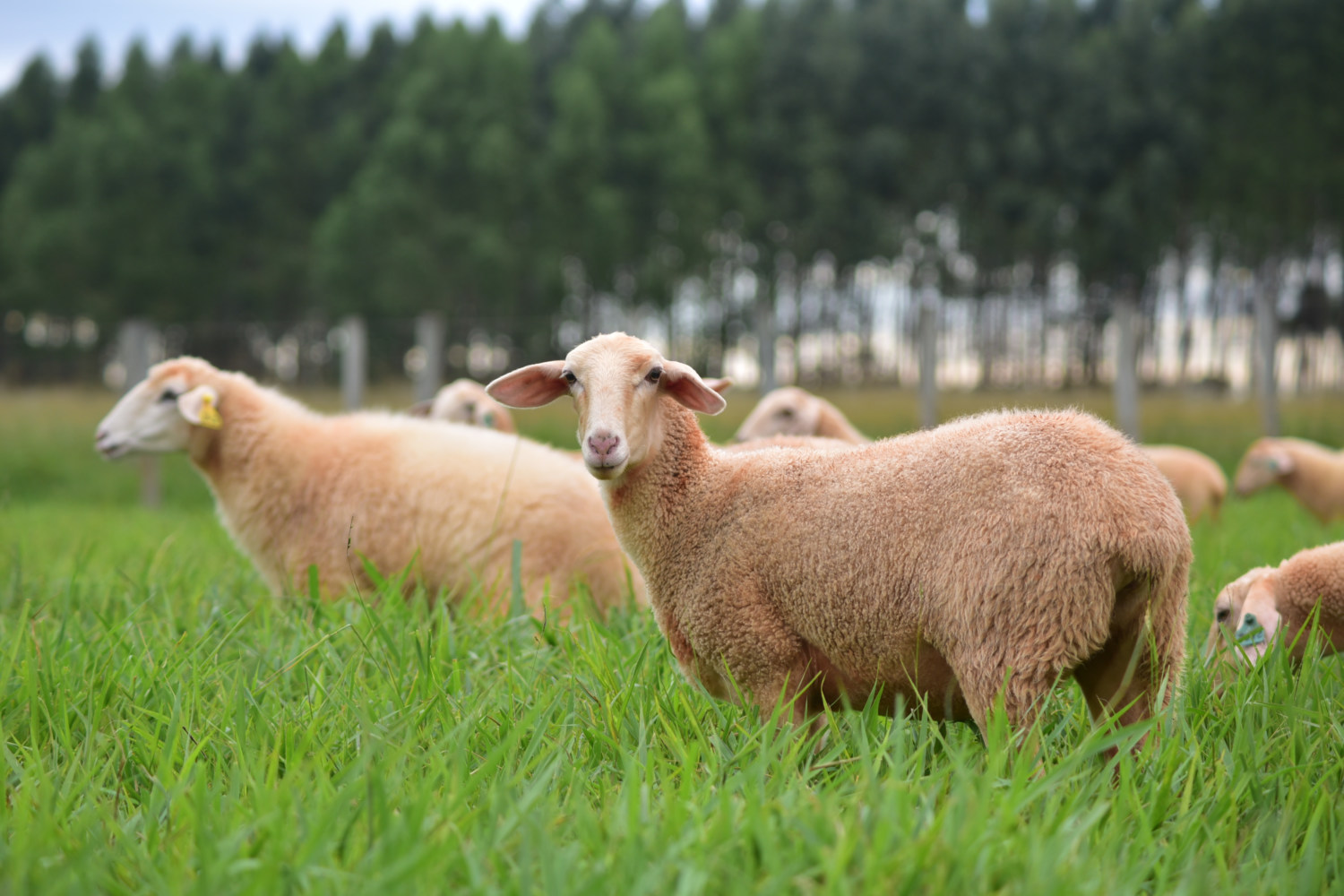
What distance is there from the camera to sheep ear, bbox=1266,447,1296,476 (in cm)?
748

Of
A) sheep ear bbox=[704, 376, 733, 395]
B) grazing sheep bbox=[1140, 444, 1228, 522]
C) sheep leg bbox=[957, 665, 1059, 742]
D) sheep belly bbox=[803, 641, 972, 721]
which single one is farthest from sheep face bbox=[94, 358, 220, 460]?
grazing sheep bbox=[1140, 444, 1228, 522]

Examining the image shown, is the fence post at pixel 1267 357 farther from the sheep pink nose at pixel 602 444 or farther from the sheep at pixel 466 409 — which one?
the sheep pink nose at pixel 602 444

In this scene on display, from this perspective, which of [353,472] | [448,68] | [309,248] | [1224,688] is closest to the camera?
[1224,688]

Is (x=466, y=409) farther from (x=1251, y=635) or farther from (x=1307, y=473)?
(x=1307, y=473)

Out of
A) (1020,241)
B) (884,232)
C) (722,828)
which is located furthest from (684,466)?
(1020,241)

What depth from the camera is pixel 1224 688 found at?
2289 mm

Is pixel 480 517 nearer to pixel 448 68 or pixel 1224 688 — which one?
pixel 1224 688

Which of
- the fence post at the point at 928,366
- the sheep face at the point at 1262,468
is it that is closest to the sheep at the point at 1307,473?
the sheep face at the point at 1262,468

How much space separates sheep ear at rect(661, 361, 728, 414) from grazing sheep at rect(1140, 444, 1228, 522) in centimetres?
558

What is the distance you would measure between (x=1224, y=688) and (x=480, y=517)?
2.51 metres

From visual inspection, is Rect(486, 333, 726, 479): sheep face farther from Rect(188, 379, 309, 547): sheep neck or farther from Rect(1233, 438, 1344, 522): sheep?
Rect(1233, 438, 1344, 522): sheep

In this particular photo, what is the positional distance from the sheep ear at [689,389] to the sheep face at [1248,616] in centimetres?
147

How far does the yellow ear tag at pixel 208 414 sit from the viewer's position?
4051mm

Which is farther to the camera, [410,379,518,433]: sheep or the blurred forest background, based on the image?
the blurred forest background
